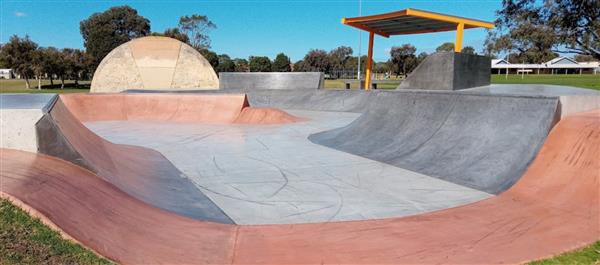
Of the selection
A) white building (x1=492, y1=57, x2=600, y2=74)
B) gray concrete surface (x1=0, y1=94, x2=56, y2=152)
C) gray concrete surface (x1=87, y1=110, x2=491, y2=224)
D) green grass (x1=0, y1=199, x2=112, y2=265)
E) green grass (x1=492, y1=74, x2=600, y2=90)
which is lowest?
gray concrete surface (x1=87, y1=110, x2=491, y2=224)

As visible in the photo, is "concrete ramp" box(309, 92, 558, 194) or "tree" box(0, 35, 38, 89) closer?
"concrete ramp" box(309, 92, 558, 194)

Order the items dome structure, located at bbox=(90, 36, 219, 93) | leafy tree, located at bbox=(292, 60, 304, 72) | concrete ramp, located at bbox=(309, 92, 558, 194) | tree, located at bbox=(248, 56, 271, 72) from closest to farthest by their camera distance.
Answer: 1. concrete ramp, located at bbox=(309, 92, 558, 194)
2. dome structure, located at bbox=(90, 36, 219, 93)
3. tree, located at bbox=(248, 56, 271, 72)
4. leafy tree, located at bbox=(292, 60, 304, 72)

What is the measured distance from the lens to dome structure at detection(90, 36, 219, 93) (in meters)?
30.6

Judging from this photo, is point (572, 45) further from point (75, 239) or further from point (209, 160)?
point (75, 239)

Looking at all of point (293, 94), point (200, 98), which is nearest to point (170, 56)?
point (293, 94)

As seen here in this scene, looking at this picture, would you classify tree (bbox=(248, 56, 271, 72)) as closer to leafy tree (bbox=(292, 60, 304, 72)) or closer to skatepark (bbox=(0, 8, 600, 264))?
leafy tree (bbox=(292, 60, 304, 72))

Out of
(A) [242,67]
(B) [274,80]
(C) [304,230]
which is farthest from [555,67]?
(C) [304,230]

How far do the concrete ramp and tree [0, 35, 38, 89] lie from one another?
46.9 metres

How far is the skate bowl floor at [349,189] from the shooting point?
11.7 feet

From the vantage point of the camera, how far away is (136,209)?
4.30 meters

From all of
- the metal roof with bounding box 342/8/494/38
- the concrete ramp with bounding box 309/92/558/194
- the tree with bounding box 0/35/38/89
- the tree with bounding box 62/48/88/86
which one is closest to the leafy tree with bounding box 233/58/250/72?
the tree with bounding box 62/48/88/86

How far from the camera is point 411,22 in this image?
18.3 metres

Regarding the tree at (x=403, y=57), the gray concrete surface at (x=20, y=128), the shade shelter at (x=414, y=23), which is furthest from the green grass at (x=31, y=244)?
the tree at (x=403, y=57)

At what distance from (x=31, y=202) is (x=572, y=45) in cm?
2713
